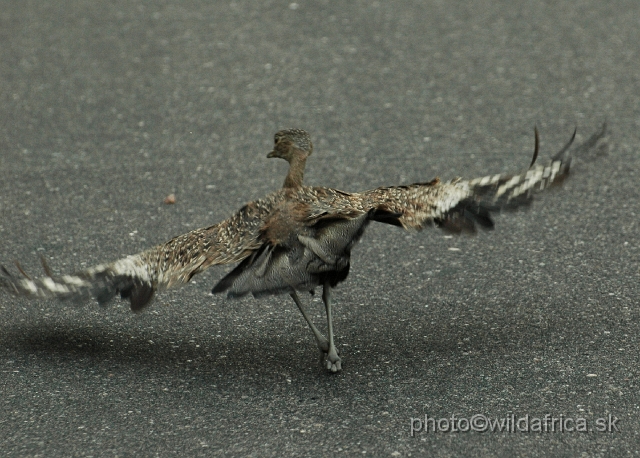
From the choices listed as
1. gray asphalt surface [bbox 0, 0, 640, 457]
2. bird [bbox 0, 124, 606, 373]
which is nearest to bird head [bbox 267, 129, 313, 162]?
bird [bbox 0, 124, 606, 373]

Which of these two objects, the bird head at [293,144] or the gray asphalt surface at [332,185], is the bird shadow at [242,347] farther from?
the bird head at [293,144]

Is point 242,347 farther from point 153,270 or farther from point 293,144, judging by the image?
point 293,144

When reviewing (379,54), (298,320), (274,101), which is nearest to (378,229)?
(298,320)

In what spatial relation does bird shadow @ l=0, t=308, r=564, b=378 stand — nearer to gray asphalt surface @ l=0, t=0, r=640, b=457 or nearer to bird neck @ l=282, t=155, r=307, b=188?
gray asphalt surface @ l=0, t=0, r=640, b=457

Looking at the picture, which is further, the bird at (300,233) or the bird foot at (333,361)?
the bird foot at (333,361)

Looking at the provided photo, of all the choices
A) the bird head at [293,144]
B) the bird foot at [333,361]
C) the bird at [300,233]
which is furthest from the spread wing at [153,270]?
the bird foot at [333,361]

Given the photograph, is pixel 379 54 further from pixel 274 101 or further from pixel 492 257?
pixel 492 257

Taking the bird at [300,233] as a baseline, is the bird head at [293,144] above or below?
above
